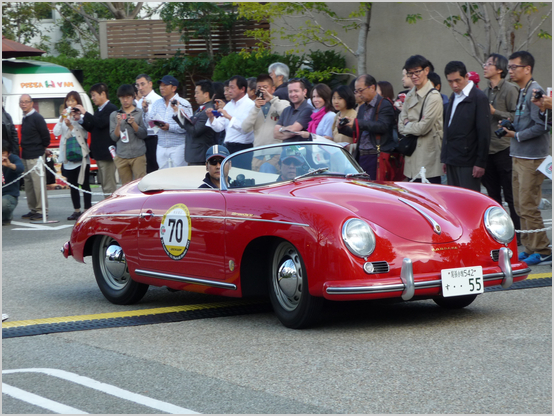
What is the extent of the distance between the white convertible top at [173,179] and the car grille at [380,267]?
88.2 inches

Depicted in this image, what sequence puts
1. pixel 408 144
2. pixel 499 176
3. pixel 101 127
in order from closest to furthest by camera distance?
pixel 408 144 < pixel 499 176 < pixel 101 127

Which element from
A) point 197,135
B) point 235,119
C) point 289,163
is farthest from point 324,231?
point 197,135

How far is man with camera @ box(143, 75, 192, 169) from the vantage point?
11719 millimetres

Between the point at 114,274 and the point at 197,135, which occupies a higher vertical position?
the point at 197,135

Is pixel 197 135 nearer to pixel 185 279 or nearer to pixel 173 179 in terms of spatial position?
pixel 173 179

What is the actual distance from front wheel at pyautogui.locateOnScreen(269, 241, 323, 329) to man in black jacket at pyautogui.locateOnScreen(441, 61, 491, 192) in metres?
3.30

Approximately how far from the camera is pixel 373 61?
21.6 meters

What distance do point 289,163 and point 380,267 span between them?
1.43 m

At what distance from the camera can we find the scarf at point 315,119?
9570 millimetres

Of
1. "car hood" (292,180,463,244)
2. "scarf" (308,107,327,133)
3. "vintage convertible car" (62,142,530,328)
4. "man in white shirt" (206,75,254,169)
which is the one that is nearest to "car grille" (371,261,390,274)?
"vintage convertible car" (62,142,530,328)

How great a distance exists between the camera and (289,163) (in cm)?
626

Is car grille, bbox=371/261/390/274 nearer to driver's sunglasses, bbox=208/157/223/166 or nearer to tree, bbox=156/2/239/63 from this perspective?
driver's sunglasses, bbox=208/157/223/166

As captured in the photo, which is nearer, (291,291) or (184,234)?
(291,291)

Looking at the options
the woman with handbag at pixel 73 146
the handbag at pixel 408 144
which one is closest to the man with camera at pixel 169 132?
the woman with handbag at pixel 73 146
